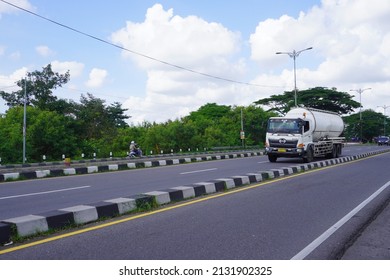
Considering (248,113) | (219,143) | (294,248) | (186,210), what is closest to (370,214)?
(294,248)

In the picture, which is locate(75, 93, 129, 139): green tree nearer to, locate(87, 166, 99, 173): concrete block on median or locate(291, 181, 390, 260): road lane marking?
locate(87, 166, 99, 173): concrete block on median

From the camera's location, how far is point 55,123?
1560 inches

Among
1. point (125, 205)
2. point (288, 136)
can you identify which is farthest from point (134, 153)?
point (125, 205)

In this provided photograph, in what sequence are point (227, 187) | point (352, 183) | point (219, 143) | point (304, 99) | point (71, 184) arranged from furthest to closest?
1. point (304, 99)
2. point (219, 143)
3. point (71, 184)
4. point (352, 183)
5. point (227, 187)

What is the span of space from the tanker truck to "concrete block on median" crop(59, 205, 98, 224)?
15.0 m

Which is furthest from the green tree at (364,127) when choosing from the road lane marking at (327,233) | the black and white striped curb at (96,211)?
the road lane marking at (327,233)

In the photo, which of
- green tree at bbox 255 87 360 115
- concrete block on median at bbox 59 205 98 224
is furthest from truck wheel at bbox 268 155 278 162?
green tree at bbox 255 87 360 115

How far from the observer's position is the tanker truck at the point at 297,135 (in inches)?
788

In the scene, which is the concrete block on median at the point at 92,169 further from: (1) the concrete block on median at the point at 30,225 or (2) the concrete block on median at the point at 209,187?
(1) the concrete block on median at the point at 30,225

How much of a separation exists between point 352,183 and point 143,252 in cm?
852

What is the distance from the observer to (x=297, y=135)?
65.7 feet

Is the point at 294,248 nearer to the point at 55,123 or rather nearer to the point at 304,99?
the point at 55,123

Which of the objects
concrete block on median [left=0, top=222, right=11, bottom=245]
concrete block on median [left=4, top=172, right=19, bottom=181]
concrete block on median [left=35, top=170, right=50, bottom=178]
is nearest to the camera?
concrete block on median [left=0, top=222, right=11, bottom=245]

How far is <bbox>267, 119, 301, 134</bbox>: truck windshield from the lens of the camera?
2034cm
